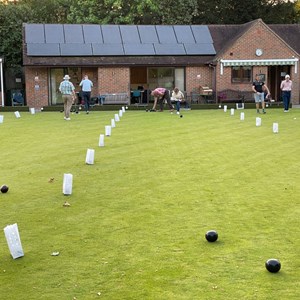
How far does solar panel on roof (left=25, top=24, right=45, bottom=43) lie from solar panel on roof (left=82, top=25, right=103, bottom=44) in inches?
109

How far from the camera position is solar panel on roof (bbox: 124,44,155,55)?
120 feet

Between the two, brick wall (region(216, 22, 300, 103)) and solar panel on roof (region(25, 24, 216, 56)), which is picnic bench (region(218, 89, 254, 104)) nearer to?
brick wall (region(216, 22, 300, 103))

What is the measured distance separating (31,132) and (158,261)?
540 inches

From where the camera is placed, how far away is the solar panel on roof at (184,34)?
38.0 m

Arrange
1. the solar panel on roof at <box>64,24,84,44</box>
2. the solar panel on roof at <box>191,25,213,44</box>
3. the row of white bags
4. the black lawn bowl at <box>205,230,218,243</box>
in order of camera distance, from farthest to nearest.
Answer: the solar panel on roof at <box>191,25,213,44</box> → the solar panel on roof at <box>64,24,84,44</box> → the black lawn bowl at <box>205,230,218,243</box> → the row of white bags

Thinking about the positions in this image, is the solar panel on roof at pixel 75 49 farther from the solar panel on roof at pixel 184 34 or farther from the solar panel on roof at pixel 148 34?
the solar panel on roof at pixel 184 34

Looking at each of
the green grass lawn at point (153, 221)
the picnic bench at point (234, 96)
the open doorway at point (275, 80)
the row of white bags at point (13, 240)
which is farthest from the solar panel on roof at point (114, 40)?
the row of white bags at point (13, 240)

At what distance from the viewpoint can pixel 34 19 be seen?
46844 millimetres

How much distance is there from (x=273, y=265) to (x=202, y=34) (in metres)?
35.0

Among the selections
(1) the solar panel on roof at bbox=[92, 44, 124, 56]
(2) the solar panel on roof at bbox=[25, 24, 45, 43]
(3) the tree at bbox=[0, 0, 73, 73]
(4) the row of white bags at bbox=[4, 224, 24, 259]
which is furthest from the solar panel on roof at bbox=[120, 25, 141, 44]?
(4) the row of white bags at bbox=[4, 224, 24, 259]

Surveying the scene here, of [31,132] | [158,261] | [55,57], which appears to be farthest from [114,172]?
[55,57]

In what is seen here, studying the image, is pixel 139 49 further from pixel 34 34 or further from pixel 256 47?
pixel 256 47

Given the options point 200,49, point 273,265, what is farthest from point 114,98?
point 273,265

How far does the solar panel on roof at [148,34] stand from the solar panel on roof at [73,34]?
160 inches
